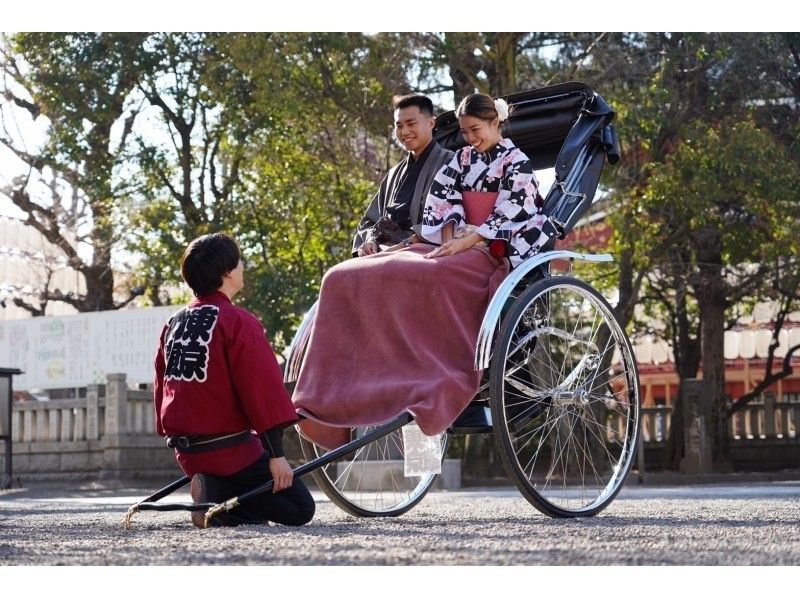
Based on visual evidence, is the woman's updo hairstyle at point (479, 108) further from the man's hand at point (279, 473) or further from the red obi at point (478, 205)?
the man's hand at point (279, 473)

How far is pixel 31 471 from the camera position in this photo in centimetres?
1515

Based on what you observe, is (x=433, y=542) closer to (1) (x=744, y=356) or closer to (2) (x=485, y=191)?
(2) (x=485, y=191)

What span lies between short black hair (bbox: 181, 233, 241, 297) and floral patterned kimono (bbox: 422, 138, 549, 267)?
1.01 metres

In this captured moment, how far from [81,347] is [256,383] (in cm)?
1134

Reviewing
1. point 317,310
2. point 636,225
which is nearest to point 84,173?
point 636,225

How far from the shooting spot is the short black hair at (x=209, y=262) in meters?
4.23

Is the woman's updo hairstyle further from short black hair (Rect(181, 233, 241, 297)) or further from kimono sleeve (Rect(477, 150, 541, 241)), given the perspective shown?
short black hair (Rect(181, 233, 241, 297))

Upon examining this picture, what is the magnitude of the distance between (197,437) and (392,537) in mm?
954

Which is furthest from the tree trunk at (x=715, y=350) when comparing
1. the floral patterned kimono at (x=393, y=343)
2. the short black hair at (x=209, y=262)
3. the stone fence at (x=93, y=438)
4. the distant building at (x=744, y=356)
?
the short black hair at (x=209, y=262)

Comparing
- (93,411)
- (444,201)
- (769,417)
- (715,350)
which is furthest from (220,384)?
(769,417)

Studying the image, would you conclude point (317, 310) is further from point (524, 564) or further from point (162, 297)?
point (162, 297)

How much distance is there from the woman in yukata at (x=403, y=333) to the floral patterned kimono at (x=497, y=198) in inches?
0.5

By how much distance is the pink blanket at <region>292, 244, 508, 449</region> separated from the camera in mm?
4375

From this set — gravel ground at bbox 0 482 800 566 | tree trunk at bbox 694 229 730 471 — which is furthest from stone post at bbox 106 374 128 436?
gravel ground at bbox 0 482 800 566
